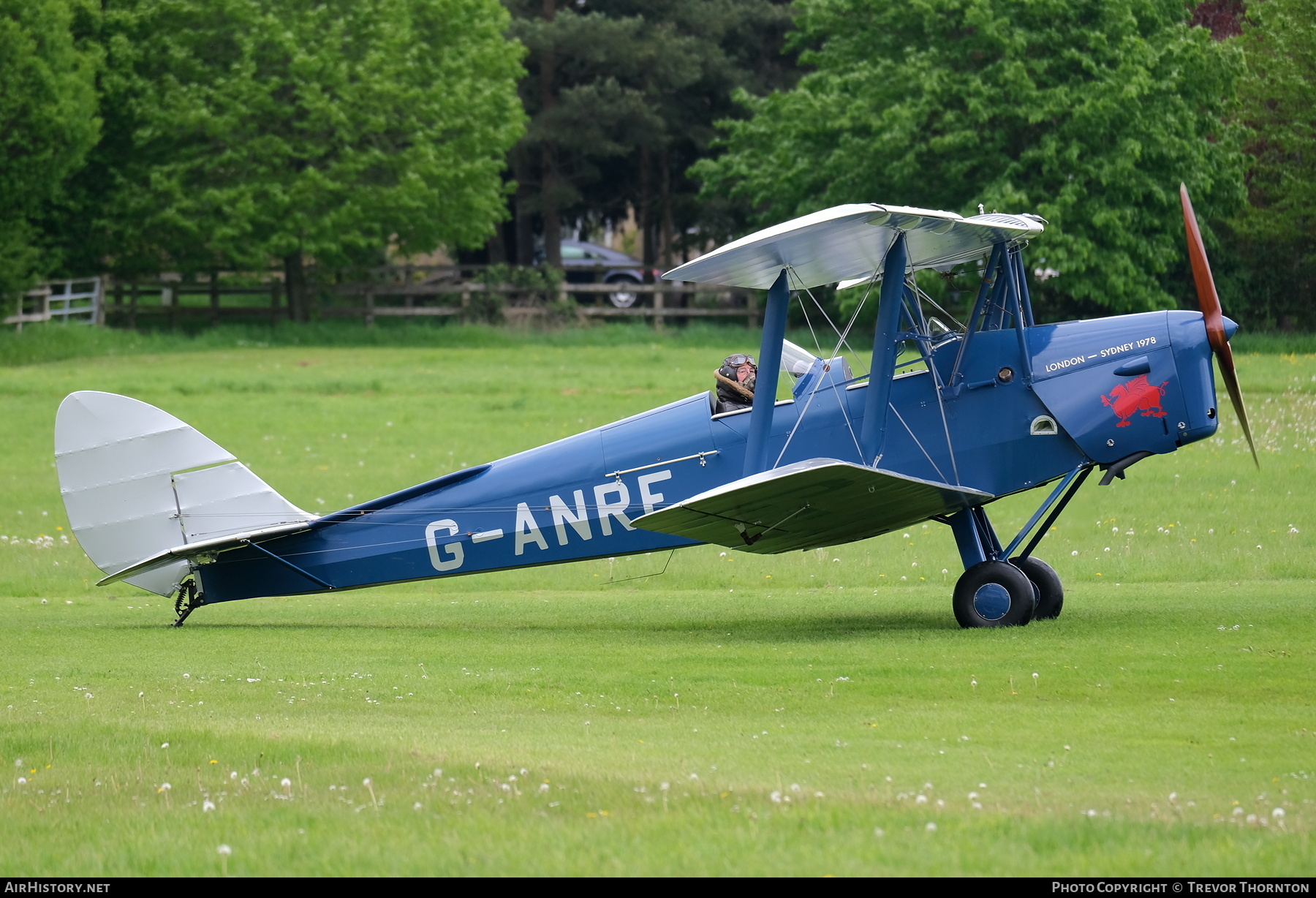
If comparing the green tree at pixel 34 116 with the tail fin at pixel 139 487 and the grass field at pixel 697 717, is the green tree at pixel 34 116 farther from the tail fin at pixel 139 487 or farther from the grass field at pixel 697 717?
the tail fin at pixel 139 487

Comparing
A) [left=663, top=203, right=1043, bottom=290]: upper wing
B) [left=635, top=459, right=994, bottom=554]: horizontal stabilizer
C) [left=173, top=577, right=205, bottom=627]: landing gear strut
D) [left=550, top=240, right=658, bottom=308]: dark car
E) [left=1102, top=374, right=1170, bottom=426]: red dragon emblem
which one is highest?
[left=550, top=240, right=658, bottom=308]: dark car

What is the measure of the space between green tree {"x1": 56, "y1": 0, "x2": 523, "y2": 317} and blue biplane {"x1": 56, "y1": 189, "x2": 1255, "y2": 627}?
32958 millimetres

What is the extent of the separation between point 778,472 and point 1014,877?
5.57m

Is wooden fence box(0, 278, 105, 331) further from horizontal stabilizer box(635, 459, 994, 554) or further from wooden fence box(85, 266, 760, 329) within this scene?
horizontal stabilizer box(635, 459, 994, 554)

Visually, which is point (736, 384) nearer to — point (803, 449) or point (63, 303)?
point (803, 449)

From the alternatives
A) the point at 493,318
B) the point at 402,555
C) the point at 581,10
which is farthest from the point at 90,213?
the point at 402,555

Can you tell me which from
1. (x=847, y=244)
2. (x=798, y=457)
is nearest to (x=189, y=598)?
(x=798, y=457)

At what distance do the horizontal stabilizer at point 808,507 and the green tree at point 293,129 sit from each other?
115 ft

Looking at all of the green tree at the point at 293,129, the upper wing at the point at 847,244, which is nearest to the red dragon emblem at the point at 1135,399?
the upper wing at the point at 847,244

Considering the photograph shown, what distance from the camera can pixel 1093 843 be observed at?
5.47 metres

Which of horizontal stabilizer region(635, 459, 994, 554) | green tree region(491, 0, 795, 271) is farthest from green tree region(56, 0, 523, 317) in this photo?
horizontal stabilizer region(635, 459, 994, 554)

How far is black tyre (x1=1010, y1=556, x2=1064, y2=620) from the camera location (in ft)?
39.5

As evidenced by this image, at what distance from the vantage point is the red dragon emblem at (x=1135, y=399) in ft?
37.1

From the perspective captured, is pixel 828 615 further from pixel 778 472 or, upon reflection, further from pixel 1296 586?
pixel 1296 586
